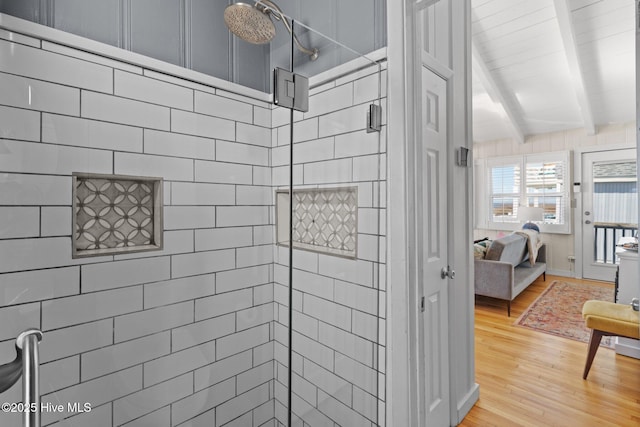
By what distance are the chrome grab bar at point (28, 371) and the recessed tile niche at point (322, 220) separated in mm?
629

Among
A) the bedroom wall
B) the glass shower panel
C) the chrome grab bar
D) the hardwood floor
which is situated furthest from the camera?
the bedroom wall

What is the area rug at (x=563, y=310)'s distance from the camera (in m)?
3.01

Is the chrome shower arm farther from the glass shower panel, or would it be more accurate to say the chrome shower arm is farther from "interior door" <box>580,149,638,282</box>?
"interior door" <box>580,149,638,282</box>

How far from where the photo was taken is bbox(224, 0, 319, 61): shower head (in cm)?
96

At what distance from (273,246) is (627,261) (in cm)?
299

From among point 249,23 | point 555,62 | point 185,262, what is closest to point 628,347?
point 555,62

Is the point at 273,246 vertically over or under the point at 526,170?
under

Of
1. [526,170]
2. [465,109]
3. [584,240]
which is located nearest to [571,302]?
[584,240]

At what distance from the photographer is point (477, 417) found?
184cm

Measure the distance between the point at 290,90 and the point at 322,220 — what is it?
1.47 feet

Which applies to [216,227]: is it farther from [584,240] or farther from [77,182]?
[584,240]

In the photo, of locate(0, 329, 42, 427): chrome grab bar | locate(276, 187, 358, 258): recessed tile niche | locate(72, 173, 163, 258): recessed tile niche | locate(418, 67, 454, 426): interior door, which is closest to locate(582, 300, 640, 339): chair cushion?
locate(418, 67, 454, 426): interior door

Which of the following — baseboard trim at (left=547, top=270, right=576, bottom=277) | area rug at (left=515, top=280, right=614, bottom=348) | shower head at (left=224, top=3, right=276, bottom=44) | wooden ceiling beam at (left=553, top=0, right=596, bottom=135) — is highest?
wooden ceiling beam at (left=553, top=0, right=596, bottom=135)

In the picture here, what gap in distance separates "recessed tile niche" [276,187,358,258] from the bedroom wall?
5.22m
